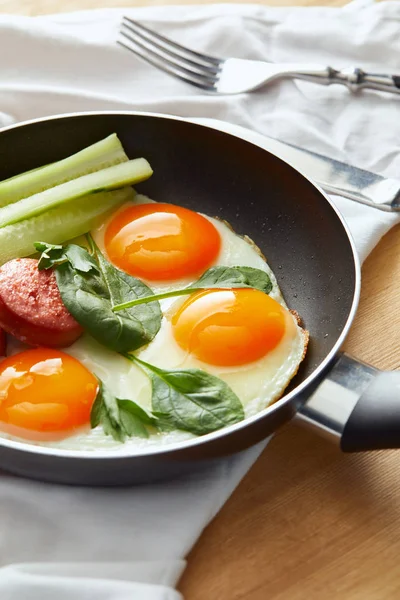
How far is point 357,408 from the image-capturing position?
160cm

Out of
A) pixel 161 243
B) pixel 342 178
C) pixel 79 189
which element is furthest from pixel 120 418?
pixel 342 178

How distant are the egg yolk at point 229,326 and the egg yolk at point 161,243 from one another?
0.18 metres

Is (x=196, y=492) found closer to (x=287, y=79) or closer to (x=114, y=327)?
(x=114, y=327)

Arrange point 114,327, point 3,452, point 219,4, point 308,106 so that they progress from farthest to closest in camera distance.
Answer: point 219,4 → point 308,106 → point 114,327 → point 3,452

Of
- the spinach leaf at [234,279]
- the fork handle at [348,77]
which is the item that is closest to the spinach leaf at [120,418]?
the spinach leaf at [234,279]

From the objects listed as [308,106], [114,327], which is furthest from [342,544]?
[308,106]

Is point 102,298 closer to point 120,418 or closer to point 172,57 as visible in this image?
point 120,418

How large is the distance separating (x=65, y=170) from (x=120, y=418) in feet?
2.96

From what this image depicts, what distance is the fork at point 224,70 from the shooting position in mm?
2803

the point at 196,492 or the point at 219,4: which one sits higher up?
the point at 219,4

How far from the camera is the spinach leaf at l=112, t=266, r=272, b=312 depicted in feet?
6.57

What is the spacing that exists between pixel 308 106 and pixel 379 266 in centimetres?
81

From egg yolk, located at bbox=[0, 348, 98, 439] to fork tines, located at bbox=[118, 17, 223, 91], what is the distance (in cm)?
145

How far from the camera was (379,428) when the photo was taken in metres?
1.59
